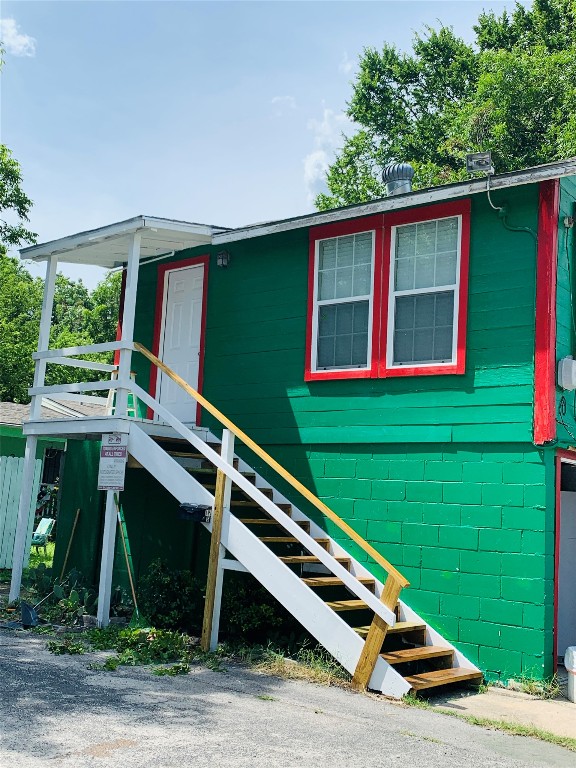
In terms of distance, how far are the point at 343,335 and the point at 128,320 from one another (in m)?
2.44

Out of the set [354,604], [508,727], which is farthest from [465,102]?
[508,727]

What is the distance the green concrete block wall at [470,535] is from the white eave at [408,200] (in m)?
2.49

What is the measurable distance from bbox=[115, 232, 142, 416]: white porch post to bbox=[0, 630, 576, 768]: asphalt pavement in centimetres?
319

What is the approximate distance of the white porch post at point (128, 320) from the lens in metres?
9.40

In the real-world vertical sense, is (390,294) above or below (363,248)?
below

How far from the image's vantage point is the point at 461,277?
8516 mm

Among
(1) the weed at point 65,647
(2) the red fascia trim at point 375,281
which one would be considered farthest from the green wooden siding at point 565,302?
(1) the weed at point 65,647

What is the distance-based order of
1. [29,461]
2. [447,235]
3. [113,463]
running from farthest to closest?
[29,461]
[113,463]
[447,235]

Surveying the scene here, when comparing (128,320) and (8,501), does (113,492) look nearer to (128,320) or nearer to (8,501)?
(128,320)

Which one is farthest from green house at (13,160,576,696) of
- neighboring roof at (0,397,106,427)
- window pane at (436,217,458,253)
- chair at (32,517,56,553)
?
chair at (32,517,56,553)

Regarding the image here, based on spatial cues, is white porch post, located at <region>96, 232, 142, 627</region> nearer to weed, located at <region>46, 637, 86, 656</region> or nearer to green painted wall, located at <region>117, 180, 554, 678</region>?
weed, located at <region>46, 637, 86, 656</region>

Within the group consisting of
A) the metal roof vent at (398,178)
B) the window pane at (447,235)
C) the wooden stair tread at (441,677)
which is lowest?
the wooden stair tread at (441,677)

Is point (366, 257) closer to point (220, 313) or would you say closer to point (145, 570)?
point (220, 313)

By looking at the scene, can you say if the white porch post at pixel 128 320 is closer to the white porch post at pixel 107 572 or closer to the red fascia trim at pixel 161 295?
the white porch post at pixel 107 572
